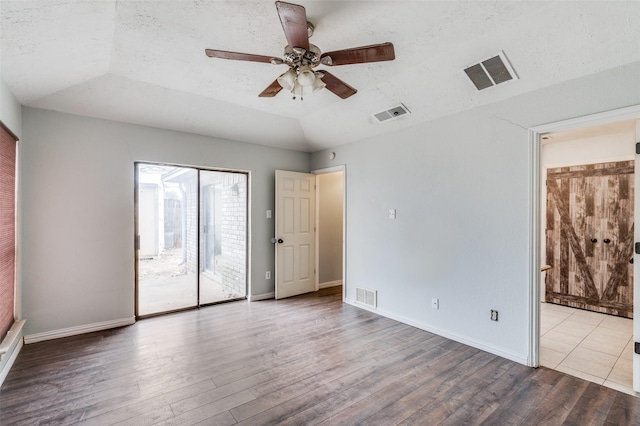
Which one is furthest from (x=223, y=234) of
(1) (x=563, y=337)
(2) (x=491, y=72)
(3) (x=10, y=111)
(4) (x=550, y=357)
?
(1) (x=563, y=337)

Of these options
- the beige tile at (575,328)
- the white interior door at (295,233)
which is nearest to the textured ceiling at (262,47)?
the white interior door at (295,233)

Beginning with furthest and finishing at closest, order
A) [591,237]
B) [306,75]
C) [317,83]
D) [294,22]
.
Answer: [591,237]
[317,83]
[306,75]
[294,22]

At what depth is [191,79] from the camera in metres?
3.09

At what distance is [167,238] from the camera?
4.97 m

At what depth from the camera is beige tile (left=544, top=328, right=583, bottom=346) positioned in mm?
3230

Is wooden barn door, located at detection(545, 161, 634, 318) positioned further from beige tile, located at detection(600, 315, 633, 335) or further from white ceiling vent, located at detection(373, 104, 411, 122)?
white ceiling vent, located at detection(373, 104, 411, 122)

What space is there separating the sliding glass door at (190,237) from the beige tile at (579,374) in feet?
13.2

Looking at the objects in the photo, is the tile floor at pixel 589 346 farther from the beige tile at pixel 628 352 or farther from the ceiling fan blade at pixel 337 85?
the ceiling fan blade at pixel 337 85

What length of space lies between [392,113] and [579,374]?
122 inches

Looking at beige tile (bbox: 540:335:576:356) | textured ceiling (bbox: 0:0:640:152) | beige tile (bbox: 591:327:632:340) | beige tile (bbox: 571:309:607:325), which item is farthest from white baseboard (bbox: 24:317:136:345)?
beige tile (bbox: 571:309:607:325)

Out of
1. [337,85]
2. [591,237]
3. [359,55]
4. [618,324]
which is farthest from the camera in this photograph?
[591,237]

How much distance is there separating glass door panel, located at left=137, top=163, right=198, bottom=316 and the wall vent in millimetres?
2432

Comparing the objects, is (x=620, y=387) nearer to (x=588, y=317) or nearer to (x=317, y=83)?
(x=588, y=317)

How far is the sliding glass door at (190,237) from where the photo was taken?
14.6 ft
